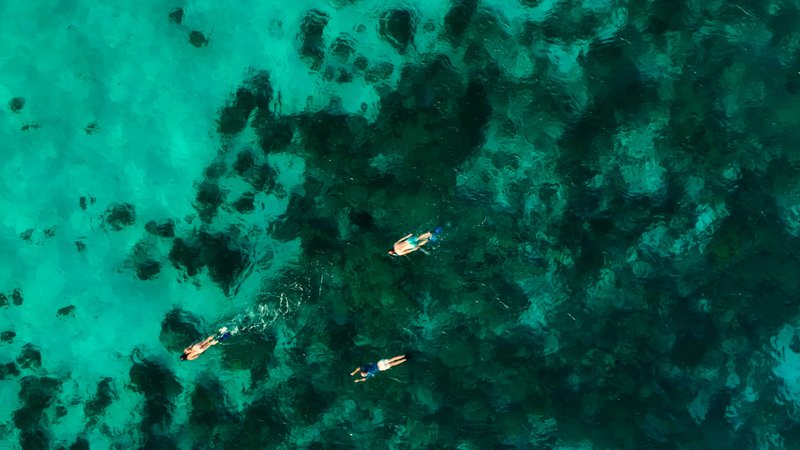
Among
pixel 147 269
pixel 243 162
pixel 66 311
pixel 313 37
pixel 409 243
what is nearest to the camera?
pixel 409 243

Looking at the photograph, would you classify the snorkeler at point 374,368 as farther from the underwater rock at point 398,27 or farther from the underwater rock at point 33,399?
the underwater rock at point 398,27

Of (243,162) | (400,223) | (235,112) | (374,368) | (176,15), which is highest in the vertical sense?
(176,15)

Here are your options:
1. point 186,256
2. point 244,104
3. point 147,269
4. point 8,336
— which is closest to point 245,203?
point 186,256

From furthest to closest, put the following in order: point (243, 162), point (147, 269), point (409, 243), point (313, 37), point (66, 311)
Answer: point (313, 37) < point (243, 162) < point (147, 269) < point (66, 311) < point (409, 243)

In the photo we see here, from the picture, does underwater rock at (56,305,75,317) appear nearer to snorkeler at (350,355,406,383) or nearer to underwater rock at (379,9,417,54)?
snorkeler at (350,355,406,383)

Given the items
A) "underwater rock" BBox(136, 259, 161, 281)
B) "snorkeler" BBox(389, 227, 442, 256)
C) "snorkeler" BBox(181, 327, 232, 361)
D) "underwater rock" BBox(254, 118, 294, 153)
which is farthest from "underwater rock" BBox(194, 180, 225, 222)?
"snorkeler" BBox(389, 227, 442, 256)

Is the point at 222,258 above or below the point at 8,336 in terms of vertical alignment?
above

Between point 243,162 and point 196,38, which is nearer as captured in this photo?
point 196,38

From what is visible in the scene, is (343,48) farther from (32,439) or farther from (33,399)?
(32,439)
